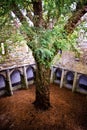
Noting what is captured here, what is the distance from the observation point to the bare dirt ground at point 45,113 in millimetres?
5574

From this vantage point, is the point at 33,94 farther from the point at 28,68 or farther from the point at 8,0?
the point at 8,0

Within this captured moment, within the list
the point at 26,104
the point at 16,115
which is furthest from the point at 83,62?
the point at 16,115

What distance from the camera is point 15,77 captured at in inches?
320

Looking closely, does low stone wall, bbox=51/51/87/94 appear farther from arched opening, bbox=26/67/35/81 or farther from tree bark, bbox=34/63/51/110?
tree bark, bbox=34/63/51/110

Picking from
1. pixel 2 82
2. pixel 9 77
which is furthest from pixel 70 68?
pixel 2 82

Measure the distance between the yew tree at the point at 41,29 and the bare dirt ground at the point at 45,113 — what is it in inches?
16.4

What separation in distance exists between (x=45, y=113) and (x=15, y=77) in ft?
8.73

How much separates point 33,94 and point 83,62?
2592 mm

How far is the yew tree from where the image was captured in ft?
11.8

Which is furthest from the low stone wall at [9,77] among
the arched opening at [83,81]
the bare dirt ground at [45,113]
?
the arched opening at [83,81]

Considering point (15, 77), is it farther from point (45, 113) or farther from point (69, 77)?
point (45, 113)

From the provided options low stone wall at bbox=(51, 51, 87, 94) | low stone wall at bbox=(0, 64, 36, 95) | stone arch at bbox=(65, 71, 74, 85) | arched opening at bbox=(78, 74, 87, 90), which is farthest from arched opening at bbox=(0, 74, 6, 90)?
arched opening at bbox=(78, 74, 87, 90)

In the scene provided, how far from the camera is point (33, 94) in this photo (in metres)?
7.64

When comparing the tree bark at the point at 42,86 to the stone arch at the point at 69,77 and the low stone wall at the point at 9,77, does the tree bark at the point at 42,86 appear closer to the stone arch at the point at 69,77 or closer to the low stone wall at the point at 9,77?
the low stone wall at the point at 9,77
